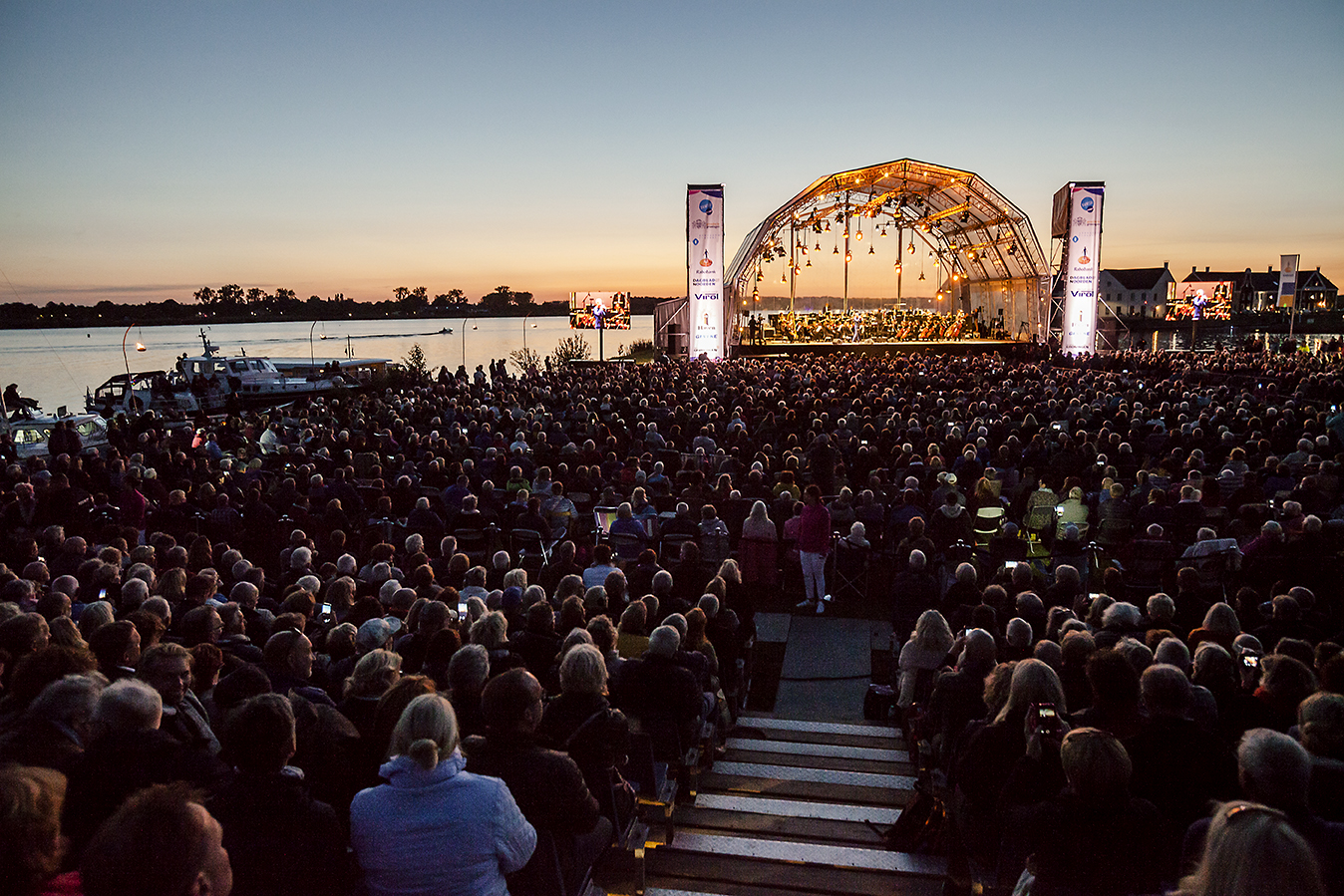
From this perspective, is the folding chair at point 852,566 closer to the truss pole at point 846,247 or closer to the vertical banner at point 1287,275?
the truss pole at point 846,247

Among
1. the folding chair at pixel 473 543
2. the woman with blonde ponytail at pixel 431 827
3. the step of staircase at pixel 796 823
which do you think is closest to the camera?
the woman with blonde ponytail at pixel 431 827

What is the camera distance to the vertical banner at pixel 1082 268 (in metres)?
26.5

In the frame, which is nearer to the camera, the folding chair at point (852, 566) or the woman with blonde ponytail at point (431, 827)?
the woman with blonde ponytail at point (431, 827)

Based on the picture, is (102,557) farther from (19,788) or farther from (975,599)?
(975,599)

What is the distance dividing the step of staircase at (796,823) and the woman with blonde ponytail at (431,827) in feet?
4.66

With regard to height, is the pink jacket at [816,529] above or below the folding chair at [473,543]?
above

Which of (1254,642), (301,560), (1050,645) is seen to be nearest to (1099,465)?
(1254,642)

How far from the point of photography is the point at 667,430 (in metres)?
13.2

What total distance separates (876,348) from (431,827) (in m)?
30.8

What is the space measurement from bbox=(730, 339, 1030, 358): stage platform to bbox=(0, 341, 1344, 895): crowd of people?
18288 millimetres

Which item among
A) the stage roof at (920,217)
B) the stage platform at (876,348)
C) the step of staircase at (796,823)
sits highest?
the stage roof at (920,217)

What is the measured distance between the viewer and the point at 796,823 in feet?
12.8

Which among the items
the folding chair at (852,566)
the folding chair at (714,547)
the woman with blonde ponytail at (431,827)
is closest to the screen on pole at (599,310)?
the folding chair at (852,566)

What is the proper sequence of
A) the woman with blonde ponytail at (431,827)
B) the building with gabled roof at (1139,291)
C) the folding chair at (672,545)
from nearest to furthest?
the woman with blonde ponytail at (431,827) → the folding chair at (672,545) → the building with gabled roof at (1139,291)
